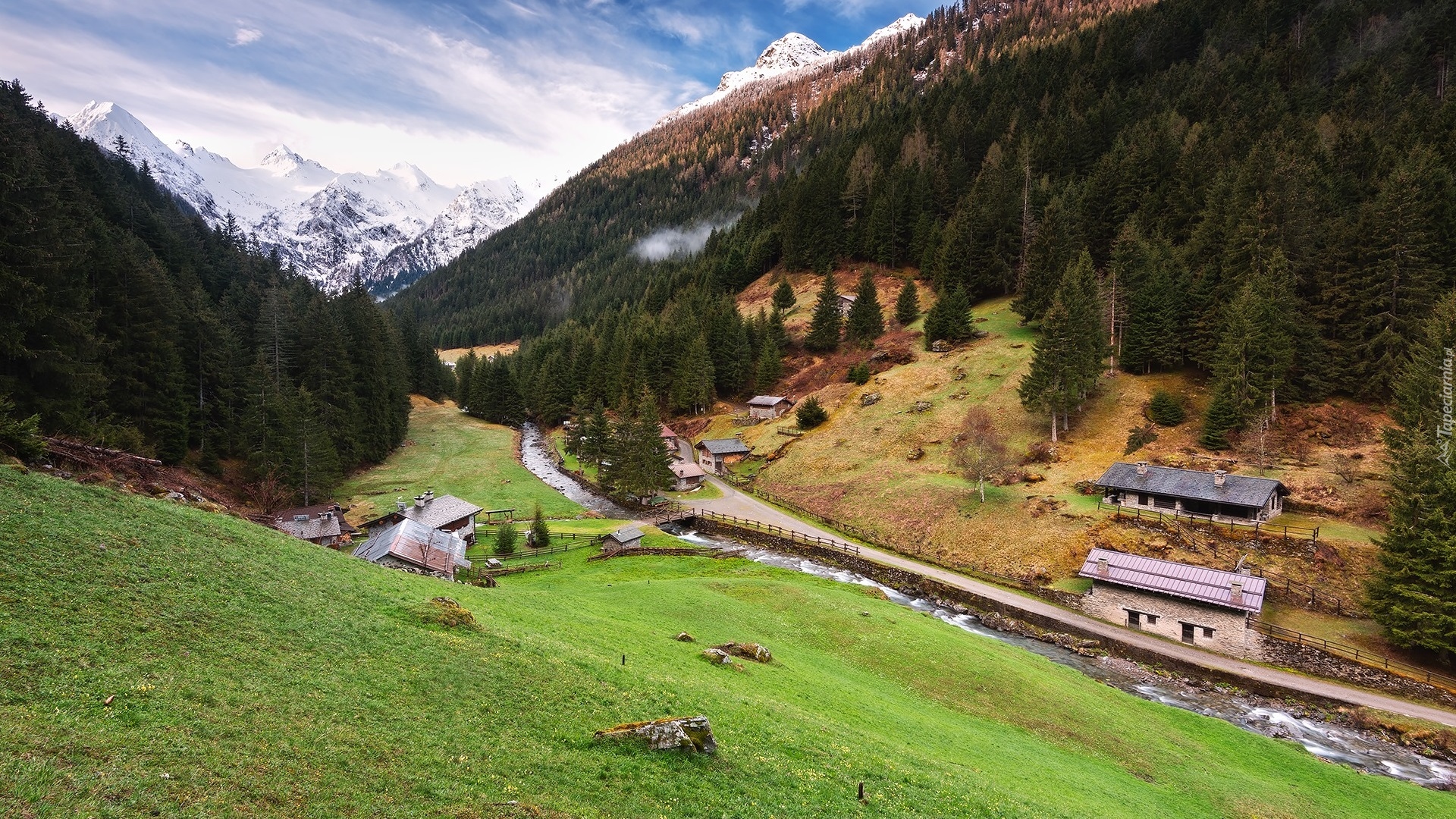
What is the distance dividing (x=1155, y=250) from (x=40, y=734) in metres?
96.9

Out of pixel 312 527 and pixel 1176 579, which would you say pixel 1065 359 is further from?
pixel 312 527

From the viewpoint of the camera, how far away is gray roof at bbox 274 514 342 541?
50.5 m

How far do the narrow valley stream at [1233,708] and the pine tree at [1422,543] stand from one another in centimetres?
924

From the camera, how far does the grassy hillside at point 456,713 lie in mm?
11680

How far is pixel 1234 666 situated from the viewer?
38.9 m

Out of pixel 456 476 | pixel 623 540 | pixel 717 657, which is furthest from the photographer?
pixel 456 476

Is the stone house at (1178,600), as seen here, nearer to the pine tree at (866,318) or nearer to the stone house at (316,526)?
the pine tree at (866,318)

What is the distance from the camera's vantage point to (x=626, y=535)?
2287 inches

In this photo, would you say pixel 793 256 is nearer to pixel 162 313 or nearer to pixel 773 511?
pixel 773 511

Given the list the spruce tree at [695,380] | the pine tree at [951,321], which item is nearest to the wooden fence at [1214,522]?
the pine tree at [951,321]

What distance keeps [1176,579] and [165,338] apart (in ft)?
294

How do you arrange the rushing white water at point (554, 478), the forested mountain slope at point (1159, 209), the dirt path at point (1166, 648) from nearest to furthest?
the dirt path at point (1166, 648) < the forested mountain slope at point (1159, 209) < the rushing white water at point (554, 478)

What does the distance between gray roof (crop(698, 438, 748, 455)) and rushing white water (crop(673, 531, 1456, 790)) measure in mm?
41510

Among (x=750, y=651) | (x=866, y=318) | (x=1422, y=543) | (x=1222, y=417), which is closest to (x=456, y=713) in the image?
(x=750, y=651)
